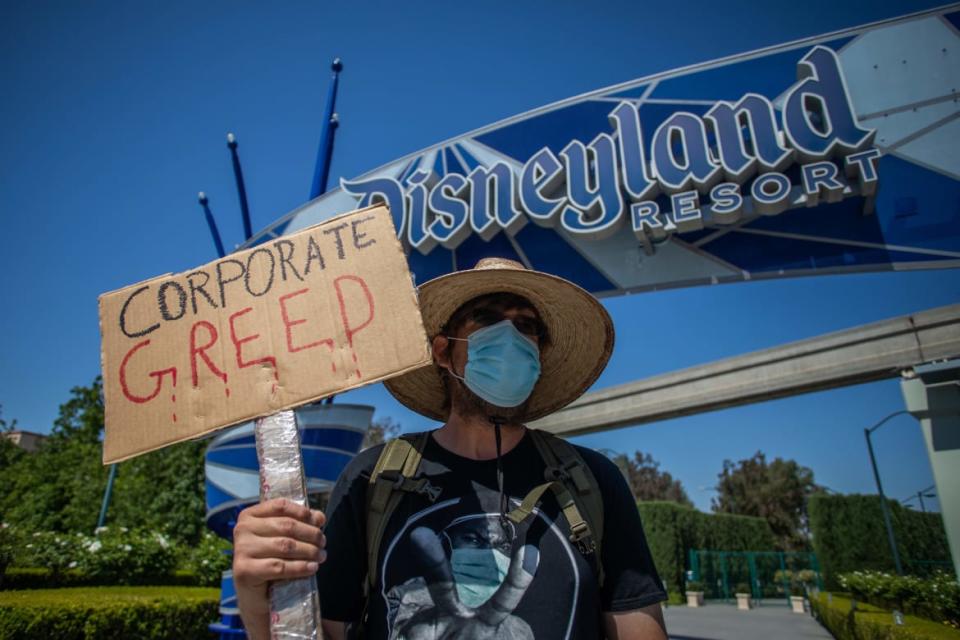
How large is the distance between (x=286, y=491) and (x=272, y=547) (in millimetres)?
133

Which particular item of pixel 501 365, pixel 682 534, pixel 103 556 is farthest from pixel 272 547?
pixel 682 534

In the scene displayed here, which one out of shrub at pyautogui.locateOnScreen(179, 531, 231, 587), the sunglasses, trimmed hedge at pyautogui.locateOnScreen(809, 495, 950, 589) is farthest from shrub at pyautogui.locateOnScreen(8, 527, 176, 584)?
trimmed hedge at pyautogui.locateOnScreen(809, 495, 950, 589)

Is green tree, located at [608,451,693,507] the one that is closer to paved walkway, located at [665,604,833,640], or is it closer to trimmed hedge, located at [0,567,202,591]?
paved walkway, located at [665,604,833,640]

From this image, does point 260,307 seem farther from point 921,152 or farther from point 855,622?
point 855,622

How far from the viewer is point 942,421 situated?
7824 millimetres

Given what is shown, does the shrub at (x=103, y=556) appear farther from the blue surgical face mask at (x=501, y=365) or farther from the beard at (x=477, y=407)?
the blue surgical face mask at (x=501, y=365)

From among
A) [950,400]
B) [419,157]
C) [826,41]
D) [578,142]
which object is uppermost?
[419,157]

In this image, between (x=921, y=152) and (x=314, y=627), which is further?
(x=921, y=152)

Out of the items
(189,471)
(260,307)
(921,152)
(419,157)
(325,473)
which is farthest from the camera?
(189,471)

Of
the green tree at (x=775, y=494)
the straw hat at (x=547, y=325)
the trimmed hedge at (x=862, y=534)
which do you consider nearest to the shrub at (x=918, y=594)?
the trimmed hedge at (x=862, y=534)

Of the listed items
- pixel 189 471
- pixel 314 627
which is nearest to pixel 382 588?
pixel 314 627

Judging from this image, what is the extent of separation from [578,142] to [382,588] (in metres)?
10.1

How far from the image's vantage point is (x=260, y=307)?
154 centimetres

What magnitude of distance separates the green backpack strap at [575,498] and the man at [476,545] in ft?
0.03
